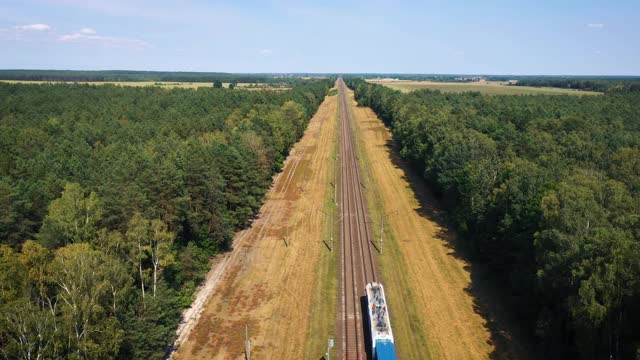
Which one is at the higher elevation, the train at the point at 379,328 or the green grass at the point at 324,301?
the train at the point at 379,328

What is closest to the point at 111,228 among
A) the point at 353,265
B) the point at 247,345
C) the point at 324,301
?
the point at 247,345

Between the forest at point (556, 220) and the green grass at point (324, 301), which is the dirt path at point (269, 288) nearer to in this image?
the green grass at point (324, 301)

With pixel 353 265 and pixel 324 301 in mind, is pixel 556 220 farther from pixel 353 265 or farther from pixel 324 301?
pixel 353 265

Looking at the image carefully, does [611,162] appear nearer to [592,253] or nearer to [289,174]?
[592,253]

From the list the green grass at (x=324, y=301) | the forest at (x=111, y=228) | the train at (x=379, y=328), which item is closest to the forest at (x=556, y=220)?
the train at (x=379, y=328)

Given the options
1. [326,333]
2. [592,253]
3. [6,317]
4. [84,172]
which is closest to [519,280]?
[592,253]

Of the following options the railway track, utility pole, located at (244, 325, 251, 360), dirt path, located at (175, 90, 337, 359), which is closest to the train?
the railway track
